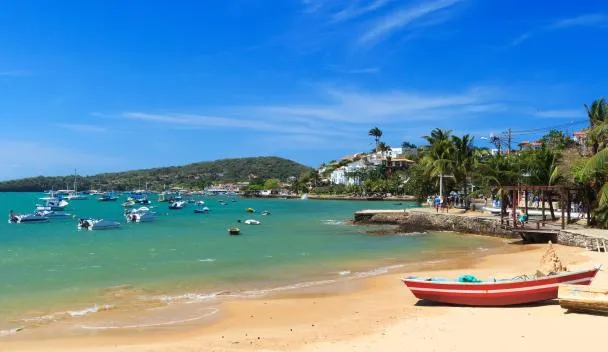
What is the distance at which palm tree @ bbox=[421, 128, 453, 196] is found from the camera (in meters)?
56.2

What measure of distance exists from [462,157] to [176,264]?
38.8 metres

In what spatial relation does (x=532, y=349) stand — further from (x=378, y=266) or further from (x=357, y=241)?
(x=357, y=241)

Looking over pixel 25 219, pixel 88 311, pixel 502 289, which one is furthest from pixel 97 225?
pixel 502 289

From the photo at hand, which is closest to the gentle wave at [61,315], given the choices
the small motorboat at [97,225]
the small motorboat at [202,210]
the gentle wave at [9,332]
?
the gentle wave at [9,332]

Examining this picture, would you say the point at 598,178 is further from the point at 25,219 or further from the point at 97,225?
the point at 25,219

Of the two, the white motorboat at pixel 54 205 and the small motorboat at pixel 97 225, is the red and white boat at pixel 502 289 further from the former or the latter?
the white motorboat at pixel 54 205

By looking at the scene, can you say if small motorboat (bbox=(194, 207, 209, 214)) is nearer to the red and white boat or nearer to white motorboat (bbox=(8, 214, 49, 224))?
white motorboat (bbox=(8, 214, 49, 224))

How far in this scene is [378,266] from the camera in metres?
25.6

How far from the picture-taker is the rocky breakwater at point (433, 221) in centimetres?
4238

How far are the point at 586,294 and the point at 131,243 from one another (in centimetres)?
3395

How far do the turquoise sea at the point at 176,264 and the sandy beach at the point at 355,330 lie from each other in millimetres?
2766

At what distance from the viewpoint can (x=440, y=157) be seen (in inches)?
2274

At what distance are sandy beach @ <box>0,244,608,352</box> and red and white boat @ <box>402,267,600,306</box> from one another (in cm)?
28

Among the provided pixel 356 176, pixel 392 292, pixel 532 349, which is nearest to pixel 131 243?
pixel 392 292
